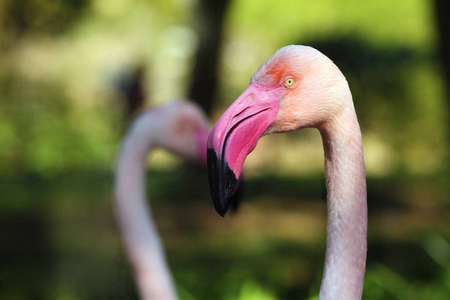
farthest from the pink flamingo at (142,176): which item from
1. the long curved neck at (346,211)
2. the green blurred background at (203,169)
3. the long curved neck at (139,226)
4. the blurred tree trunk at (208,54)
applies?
the blurred tree trunk at (208,54)

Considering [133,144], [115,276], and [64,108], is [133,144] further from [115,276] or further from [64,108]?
[64,108]

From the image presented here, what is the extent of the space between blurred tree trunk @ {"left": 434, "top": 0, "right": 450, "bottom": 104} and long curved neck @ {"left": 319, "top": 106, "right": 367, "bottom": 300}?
10.5 feet

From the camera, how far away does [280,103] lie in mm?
1236

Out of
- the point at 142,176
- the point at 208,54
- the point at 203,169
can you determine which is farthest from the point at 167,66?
the point at 142,176

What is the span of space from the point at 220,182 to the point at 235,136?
4.5 inches

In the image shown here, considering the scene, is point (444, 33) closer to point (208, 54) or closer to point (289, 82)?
point (208, 54)

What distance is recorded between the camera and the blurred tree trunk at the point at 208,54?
5594mm

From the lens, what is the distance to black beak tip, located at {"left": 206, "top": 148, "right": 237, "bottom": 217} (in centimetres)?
114

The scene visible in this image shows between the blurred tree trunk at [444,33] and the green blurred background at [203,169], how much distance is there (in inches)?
0.5

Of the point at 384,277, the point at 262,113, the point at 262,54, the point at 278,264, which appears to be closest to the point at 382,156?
the point at 278,264

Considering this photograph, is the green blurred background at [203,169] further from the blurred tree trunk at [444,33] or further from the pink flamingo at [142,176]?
the pink flamingo at [142,176]

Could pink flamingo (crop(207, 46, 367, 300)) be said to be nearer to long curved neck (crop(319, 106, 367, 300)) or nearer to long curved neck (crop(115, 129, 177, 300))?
long curved neck (crop(319, 106, 367, 300))

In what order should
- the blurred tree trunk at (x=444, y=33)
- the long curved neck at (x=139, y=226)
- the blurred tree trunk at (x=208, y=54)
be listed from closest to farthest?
the long curved neck at (x=139, y=226), the blurred tree trunk at (x=444, y=33), the blurred tree trunk at (x=208, y=54)

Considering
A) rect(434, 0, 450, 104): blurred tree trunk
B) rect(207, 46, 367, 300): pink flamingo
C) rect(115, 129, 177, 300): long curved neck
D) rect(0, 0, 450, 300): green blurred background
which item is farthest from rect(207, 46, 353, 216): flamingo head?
rect(434, 0, 450, 104): blurred tree trunk
